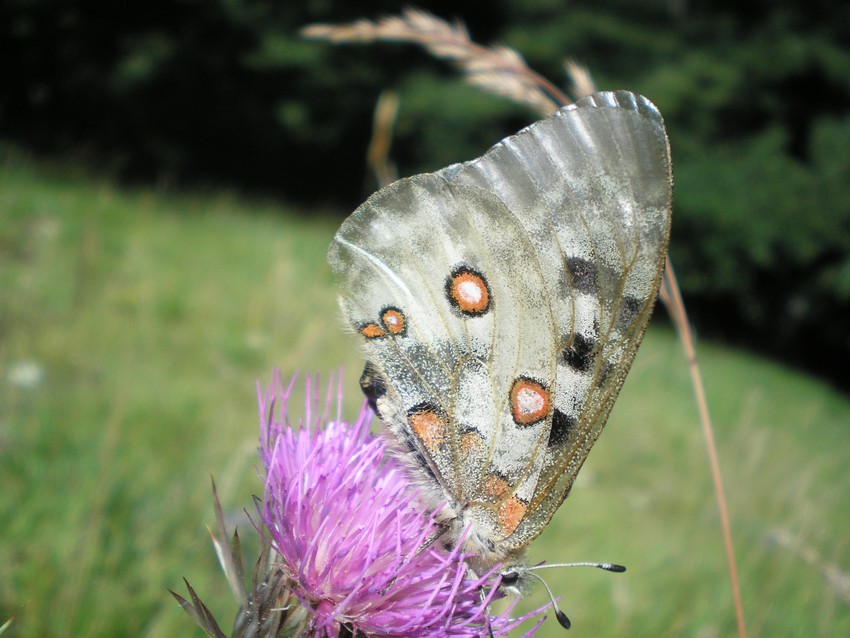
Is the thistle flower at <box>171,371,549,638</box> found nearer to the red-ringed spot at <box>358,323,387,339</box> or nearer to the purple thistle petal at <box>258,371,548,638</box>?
the purple thistle petal at <box>258,371,548,638</box>

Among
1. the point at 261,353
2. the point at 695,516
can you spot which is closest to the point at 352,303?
the point at 261,353

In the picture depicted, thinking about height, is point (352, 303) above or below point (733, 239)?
above

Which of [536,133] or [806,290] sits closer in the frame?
[536,133]

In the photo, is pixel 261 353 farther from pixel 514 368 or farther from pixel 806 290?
pixel 806 290

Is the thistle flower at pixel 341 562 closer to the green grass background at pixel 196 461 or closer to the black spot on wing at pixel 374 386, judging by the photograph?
the black spot on wing at pixel 374 386

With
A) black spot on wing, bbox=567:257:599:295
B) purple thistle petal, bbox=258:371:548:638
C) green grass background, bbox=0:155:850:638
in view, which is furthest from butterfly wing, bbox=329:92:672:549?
green grass background, bbox=0:155:850:638

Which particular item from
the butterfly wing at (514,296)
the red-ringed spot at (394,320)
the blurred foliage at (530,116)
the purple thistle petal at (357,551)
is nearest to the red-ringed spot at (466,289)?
the butterfly wing at (514,296)
